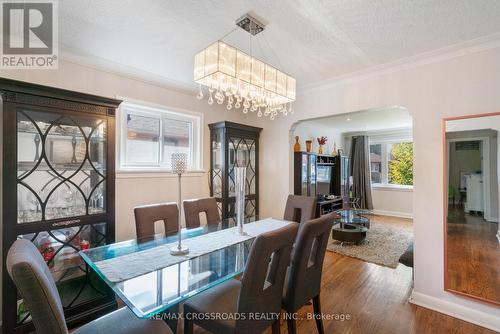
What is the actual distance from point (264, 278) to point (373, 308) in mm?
1593

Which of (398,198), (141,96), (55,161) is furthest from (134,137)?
(398,198)

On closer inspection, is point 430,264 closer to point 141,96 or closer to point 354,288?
point 354,288

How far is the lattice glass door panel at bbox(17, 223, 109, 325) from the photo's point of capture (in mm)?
1929

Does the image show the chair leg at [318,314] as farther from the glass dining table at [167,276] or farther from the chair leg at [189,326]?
the chair leg at [189,326]

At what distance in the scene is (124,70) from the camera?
2520 millimetres

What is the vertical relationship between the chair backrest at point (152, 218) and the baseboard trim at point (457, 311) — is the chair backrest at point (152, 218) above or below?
above

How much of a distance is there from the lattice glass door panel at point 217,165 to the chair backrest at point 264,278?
6.87 ft

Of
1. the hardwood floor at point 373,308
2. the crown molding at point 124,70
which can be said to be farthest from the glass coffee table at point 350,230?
the crown molding at point 124,70

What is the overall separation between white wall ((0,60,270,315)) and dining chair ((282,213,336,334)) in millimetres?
1950

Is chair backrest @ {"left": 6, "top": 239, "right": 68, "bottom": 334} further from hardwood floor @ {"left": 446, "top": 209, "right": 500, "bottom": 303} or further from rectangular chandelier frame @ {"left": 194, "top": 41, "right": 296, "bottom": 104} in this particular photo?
hardwood floor @ {"left": 446, "top": 209, "right": 500, "bottom": 303}

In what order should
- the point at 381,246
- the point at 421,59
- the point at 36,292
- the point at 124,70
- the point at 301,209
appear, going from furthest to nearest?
the point at 381,246, the point at 301,209, the point at 124,70, the point at 421,59, the point at 36,292

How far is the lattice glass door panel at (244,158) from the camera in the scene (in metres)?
3.46

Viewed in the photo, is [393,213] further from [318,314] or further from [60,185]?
[60,185]

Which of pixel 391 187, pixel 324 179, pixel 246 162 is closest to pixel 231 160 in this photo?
pixel 246 162
